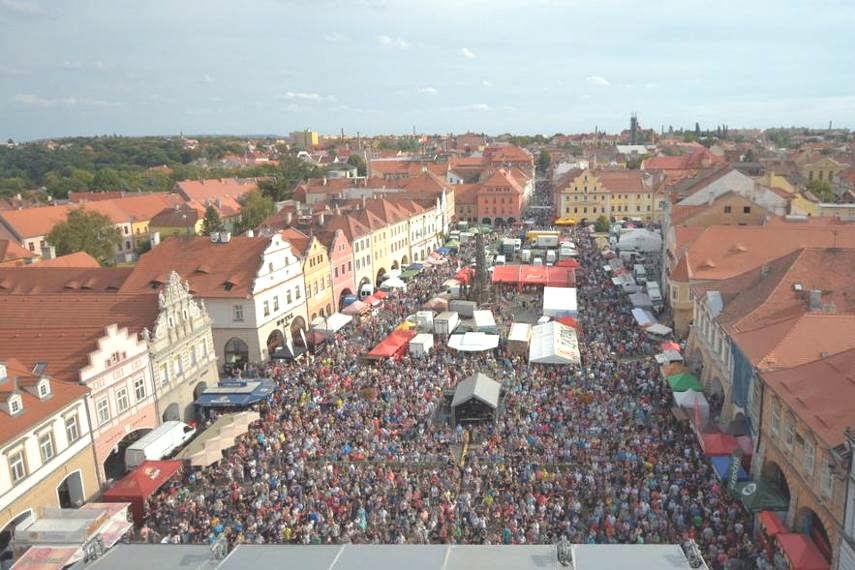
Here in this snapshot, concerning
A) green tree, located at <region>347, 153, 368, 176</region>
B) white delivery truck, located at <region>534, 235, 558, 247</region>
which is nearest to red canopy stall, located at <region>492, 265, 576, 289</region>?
white delivery truck, located at <region>534, 235, 558, 247</region>

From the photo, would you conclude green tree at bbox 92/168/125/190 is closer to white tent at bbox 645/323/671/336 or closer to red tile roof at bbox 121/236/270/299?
red tile roof at bbox 121/236/270/299

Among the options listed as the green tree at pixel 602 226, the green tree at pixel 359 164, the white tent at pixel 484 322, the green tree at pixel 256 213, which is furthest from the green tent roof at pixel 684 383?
the green tree at pixel 359 164

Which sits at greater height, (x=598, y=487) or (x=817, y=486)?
(x=817, y=486)

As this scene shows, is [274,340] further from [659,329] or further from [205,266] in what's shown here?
[659,329]

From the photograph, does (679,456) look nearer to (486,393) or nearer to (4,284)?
(486,393)

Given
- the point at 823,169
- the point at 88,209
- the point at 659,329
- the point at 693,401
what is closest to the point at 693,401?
the point at 693,401

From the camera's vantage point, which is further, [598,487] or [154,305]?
[154,305]

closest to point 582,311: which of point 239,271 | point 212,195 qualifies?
point 239,271
